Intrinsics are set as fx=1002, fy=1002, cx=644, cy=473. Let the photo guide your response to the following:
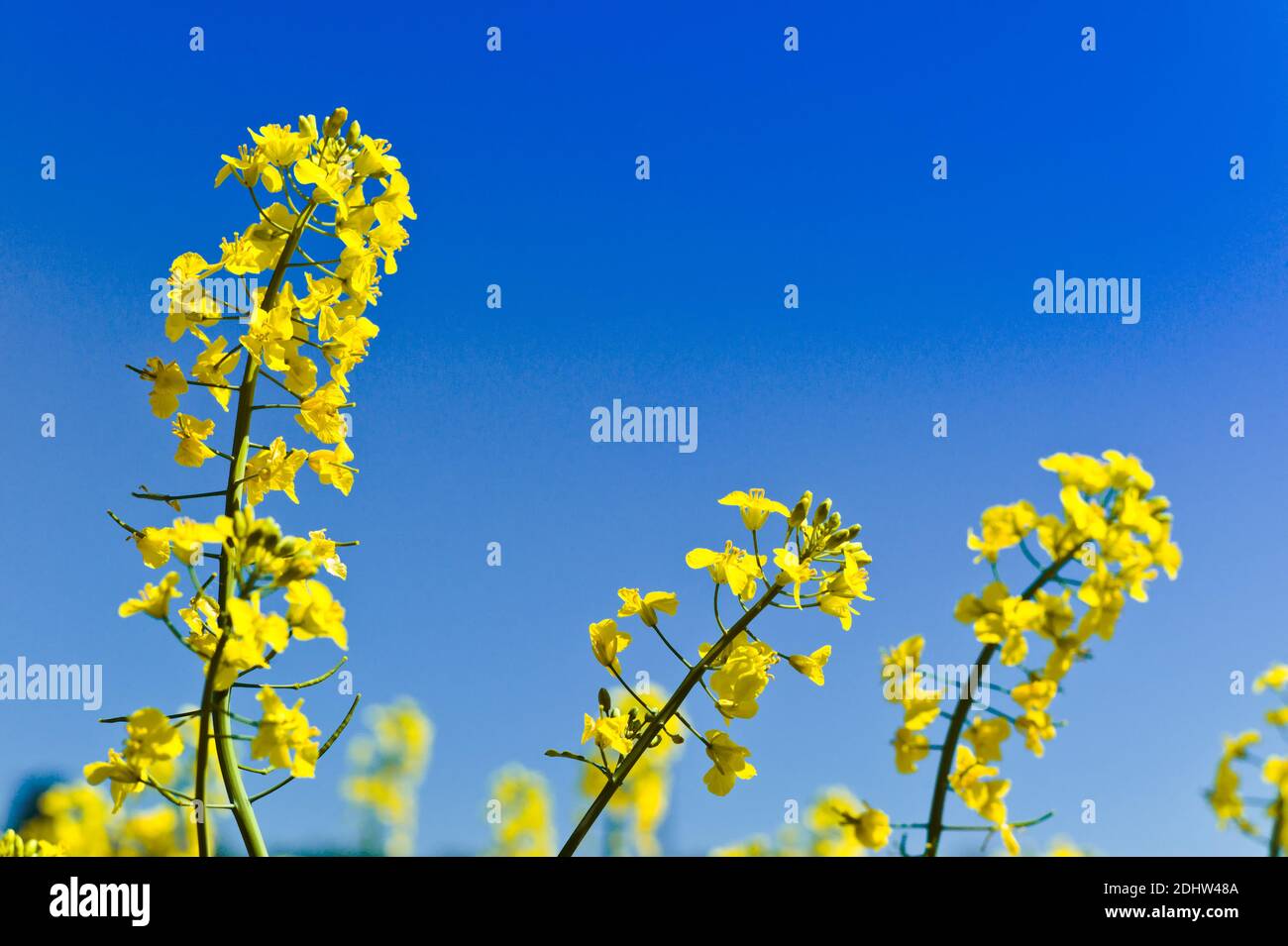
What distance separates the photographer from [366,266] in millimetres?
1604

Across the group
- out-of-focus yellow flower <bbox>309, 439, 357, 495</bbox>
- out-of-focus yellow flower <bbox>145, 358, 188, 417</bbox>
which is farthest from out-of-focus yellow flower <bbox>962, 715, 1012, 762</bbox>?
out-of-focus yellow flower <bbox>145, 358, 188, 417</bbox>

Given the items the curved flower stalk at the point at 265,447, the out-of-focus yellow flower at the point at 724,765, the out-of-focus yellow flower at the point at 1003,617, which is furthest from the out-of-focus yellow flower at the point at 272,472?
the out-of-focus yellow flower at the point at 1003,617

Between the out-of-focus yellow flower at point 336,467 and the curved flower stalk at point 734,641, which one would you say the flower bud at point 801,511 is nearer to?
the curved flower stalk at point 734,641

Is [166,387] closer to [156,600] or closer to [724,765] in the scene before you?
[156,600]

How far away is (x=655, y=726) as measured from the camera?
3.96 feet

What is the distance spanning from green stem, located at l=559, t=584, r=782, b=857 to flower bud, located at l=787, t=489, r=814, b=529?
0.13m

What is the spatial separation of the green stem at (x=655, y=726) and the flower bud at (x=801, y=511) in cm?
13

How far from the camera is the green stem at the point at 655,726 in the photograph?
3.70 ft

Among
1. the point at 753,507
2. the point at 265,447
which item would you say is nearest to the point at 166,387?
the point at 265,447

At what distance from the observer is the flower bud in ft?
4.52

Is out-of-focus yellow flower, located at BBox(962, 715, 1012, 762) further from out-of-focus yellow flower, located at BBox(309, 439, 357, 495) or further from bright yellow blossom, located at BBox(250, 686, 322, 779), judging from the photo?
out-of-focus yellow flower, located at BBox(309, 439, 357, 495)
